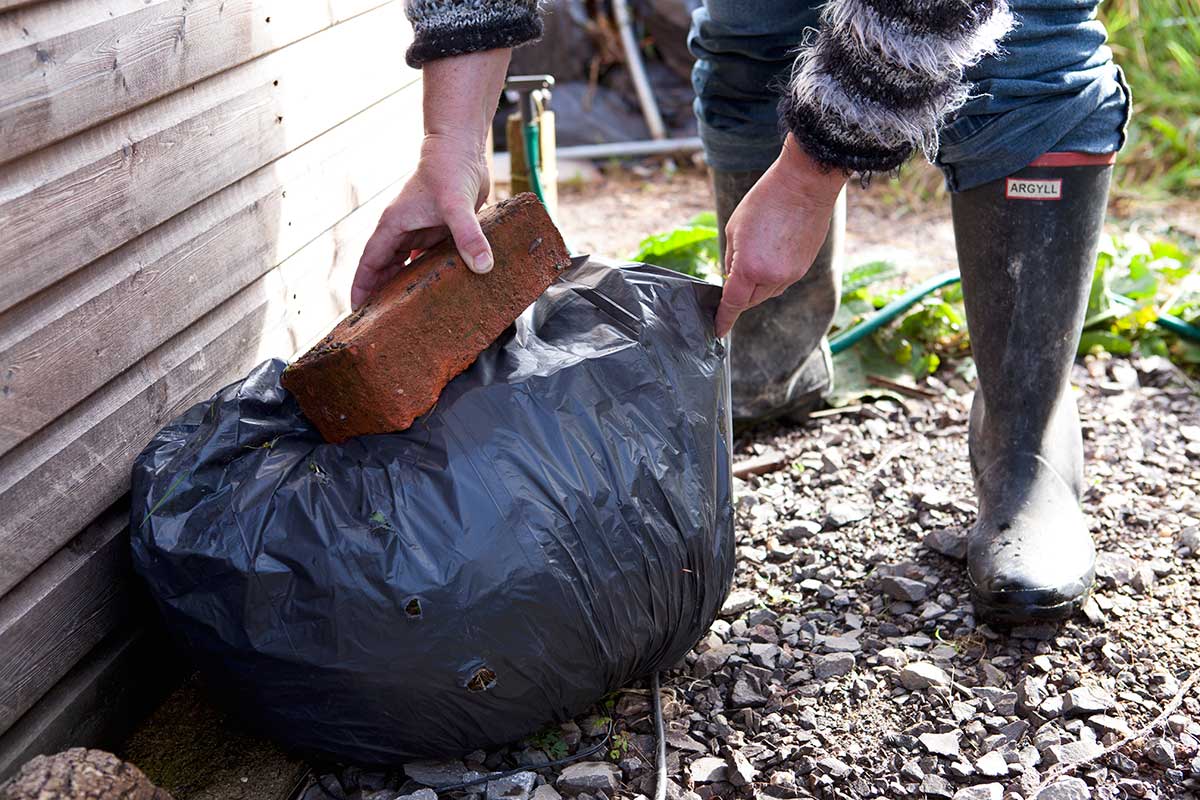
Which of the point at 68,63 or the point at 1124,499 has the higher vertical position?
the point at 68,63

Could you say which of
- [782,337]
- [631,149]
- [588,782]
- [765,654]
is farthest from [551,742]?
[631,149]

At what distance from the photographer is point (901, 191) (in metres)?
4.64

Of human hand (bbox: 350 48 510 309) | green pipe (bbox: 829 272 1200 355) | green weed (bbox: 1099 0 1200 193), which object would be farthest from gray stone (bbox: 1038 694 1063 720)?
green weed (bbox: 1099 0 1200 193)

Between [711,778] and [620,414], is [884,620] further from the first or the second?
[620,414]

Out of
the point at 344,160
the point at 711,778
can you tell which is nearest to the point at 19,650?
the point at 711,778

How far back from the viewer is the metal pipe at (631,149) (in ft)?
17.2

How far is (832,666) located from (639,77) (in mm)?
4297

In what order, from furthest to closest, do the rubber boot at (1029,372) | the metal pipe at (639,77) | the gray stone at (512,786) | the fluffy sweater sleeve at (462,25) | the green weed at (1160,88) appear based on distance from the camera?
1. the metal pipe at (639,77)
2. the green weed at (1160,88)
3. the rubber boot at (1029,372)
4. the fluffy sweater sleeve at (462,25)
5. the gray stone at (512,786)

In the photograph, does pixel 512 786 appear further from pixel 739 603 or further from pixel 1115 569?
pixel 1115 569

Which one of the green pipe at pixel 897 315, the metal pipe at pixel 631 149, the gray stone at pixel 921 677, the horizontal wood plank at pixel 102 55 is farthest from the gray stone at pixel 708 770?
the metal pipe at pixel 631 149

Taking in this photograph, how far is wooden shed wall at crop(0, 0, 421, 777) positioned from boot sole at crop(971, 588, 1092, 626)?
4.32ft

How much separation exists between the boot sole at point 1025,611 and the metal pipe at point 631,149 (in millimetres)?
3709

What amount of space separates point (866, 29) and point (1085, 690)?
105cm

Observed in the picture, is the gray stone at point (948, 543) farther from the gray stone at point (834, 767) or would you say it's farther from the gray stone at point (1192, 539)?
the gray stone at point (834, 767)
